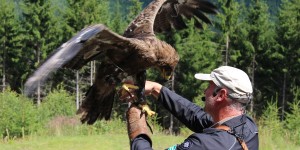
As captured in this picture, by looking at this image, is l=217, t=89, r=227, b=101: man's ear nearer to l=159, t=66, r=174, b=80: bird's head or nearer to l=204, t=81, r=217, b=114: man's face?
l=204, t=81, r=217, b=114: man's face

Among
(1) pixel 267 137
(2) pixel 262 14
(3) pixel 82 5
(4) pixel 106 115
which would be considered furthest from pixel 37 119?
(2) pixel 262 14

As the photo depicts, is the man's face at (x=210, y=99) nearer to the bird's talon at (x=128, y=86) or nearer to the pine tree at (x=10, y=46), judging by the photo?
the bird's talon at (x=128, y=86)

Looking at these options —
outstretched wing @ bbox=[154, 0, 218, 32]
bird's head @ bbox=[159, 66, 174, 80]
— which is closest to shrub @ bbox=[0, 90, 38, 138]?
outstretched wing @ bbox=[154, 0, 218, 32]

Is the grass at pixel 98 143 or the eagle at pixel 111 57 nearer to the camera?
the eagle at pixel 111 57

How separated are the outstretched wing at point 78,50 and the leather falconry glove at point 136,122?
549 mm

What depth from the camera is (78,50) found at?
10.9 feet

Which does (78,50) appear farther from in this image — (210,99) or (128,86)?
(210,99)

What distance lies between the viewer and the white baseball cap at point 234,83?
292cm

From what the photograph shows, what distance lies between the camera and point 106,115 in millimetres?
4520

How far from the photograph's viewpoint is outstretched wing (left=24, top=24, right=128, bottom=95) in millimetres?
3002

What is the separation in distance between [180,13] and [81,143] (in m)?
4.10

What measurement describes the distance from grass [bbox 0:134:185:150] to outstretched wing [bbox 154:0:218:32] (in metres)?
3.43

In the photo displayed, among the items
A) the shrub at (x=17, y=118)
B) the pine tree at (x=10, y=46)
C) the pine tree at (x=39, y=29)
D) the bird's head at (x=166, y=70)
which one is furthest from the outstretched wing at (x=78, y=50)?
the pine tree at (x=10, y=46)

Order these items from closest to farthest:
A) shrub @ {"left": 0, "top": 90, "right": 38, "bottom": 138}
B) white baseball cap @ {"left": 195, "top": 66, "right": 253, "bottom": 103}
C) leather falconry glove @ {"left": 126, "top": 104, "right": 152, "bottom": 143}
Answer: white baseball cap @ {"left": 195, "top": 66, "right": 253, "bottom": 103}
leather falconry glove @ {"left": 126, "top": 104, "right": 152, "bottom": 143}
shrub @ {"left": 0, "top": 90, "right": 38, "bottom": 138}
